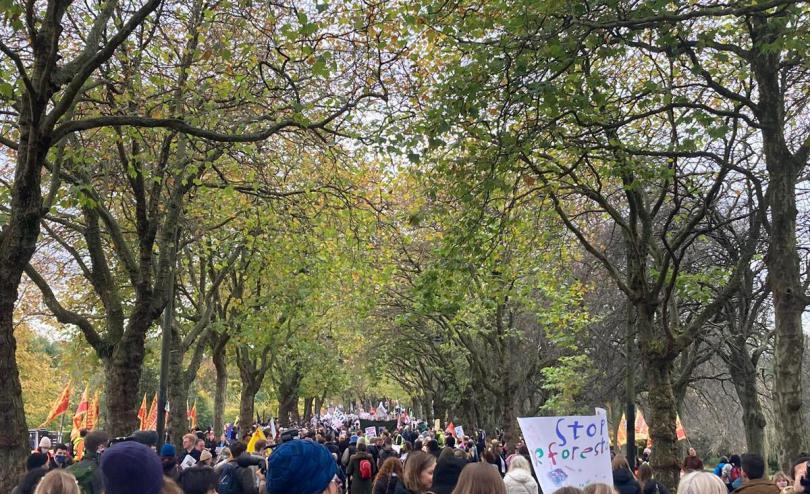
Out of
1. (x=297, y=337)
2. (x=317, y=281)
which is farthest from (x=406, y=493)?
(x=297, y=337)

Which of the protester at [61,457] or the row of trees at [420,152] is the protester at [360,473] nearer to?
the row of trees at [420,152]

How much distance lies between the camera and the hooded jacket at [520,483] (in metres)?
6.90

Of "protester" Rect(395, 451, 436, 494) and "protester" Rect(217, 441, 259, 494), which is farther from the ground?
"protester" Rect(395, 451, 436, 494)

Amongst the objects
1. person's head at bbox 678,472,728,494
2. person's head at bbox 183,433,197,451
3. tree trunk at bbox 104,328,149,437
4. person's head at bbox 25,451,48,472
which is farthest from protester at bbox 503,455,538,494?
person's head at bbox 183,433,197,451

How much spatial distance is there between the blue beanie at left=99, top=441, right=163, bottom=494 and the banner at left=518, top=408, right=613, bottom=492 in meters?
4.11

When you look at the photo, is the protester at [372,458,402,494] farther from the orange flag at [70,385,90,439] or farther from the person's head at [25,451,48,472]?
the orange flag at [70,385,90,439]

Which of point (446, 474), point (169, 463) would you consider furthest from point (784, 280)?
point (169, 463)

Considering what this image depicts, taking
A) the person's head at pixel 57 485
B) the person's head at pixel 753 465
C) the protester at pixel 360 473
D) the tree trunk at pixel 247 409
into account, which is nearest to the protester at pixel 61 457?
the protester at pixel 360 473

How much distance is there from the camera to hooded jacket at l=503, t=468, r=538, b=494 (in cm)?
690

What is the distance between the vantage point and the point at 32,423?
65125 mm

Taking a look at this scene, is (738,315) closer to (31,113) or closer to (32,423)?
(31,113)

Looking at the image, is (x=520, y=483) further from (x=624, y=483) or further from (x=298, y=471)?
(x=298, y=471)

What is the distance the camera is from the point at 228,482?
761 cm

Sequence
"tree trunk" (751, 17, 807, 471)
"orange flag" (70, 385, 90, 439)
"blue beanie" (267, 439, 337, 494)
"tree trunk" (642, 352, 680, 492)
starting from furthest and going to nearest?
"orange flag" (70, 385, 90, 439)
"tree trunk" (642, 352, 680, 492)
"tree trunk" (751, 17, 807, 471)
"blue beanie" (267, 439, 337, 494)
